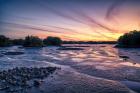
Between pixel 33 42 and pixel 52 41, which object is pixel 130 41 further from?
pixel 52 41

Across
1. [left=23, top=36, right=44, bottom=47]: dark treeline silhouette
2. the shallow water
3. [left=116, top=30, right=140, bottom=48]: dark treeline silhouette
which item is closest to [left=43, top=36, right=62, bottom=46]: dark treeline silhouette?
[left=23, top=36, right=44, bottom=47]: dark treeline silhouette

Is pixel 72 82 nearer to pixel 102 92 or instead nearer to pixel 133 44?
pixel 102 92

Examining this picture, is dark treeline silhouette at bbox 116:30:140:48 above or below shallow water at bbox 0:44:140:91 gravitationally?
above

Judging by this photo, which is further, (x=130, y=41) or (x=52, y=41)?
(x=52, y=41)

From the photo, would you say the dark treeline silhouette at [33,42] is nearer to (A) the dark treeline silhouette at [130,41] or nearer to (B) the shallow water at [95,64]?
(A) the dark treeline silhouette at [130,41]

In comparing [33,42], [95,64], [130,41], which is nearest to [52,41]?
[33,42]

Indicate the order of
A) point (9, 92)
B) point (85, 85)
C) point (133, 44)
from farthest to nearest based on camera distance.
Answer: point (133, 44), point (85, 85), point (9, 92)

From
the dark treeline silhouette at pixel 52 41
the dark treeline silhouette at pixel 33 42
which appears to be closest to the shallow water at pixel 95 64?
the dark treeline silhouette at pixel 33 42

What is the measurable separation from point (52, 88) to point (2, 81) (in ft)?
13.7

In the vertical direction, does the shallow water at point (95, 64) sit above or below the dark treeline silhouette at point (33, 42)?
below

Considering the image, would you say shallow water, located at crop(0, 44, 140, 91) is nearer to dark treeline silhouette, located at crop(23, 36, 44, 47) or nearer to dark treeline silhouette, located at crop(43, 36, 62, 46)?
dark treeline silhouette, located at crop(23, 36, 44, 47)

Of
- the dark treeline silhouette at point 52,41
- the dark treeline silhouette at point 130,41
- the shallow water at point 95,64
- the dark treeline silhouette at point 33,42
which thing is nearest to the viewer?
the shallow water at point 95,64

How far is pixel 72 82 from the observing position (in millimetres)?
15789

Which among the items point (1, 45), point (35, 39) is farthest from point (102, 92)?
point (1, 45)
